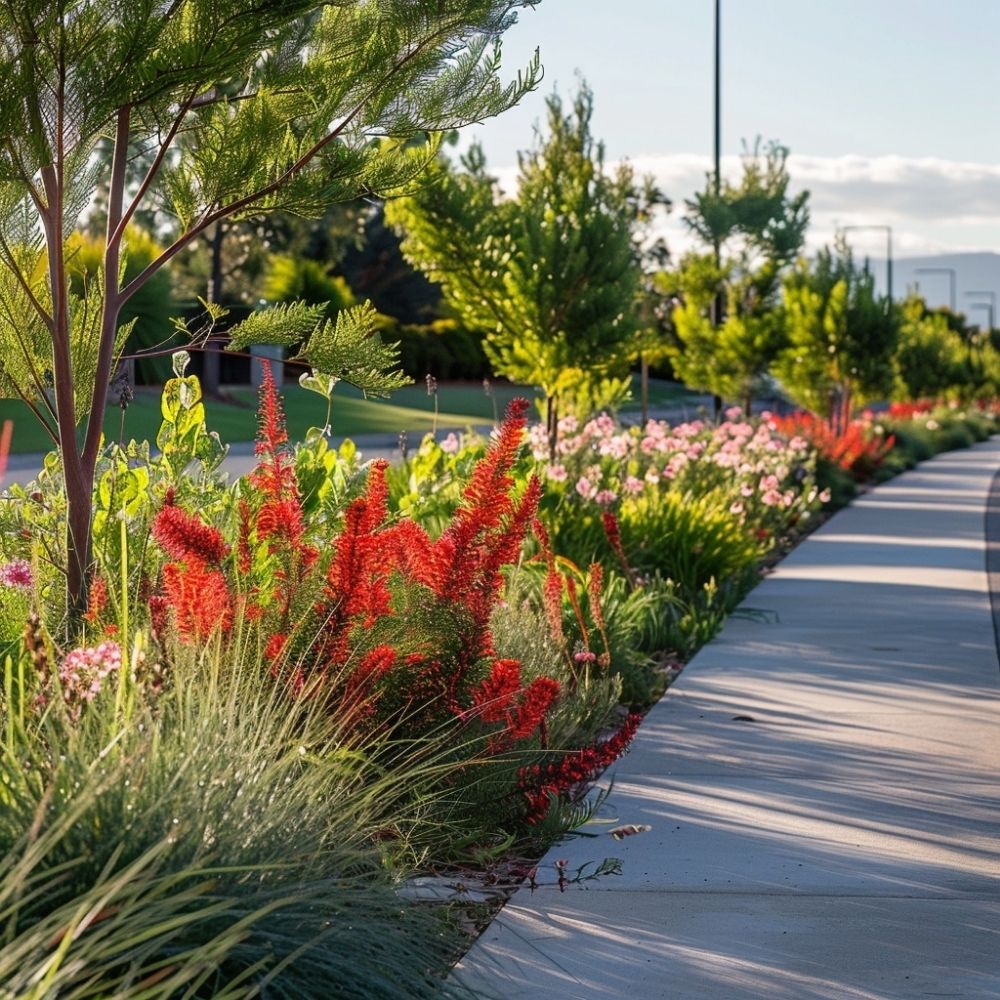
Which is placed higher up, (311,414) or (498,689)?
(498,689)

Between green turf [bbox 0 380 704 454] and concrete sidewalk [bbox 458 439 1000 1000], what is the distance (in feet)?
56.9

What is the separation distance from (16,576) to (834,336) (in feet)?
88.8

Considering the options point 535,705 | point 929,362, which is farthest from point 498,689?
point 929,362

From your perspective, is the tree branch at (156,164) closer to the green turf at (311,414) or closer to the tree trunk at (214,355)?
the green turf at (311,414)

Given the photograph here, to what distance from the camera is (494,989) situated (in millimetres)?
4246

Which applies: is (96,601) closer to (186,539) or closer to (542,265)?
(186,539)

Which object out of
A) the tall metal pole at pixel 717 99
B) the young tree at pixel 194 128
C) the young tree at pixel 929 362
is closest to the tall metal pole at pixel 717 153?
the tall metal pole at pixel 717 99

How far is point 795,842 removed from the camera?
588 cm

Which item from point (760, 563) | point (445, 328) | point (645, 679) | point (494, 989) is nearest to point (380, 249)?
point (445, 328)

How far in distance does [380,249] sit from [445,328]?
15015mm

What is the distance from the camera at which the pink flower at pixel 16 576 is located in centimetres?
606

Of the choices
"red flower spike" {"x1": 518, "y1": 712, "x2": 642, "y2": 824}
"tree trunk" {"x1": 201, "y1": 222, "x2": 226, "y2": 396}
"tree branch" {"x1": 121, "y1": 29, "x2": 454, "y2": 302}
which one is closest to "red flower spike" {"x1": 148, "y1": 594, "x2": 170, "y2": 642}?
"red flower spike" {"x1": 518, "y1": 712, "x2": 642, "y2": 824}

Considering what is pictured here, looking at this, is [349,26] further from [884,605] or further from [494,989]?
[884,605]

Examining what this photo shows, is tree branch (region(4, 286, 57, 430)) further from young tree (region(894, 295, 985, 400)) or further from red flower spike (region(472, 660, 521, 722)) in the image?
young tree (region(894, 295, 985, 400))
